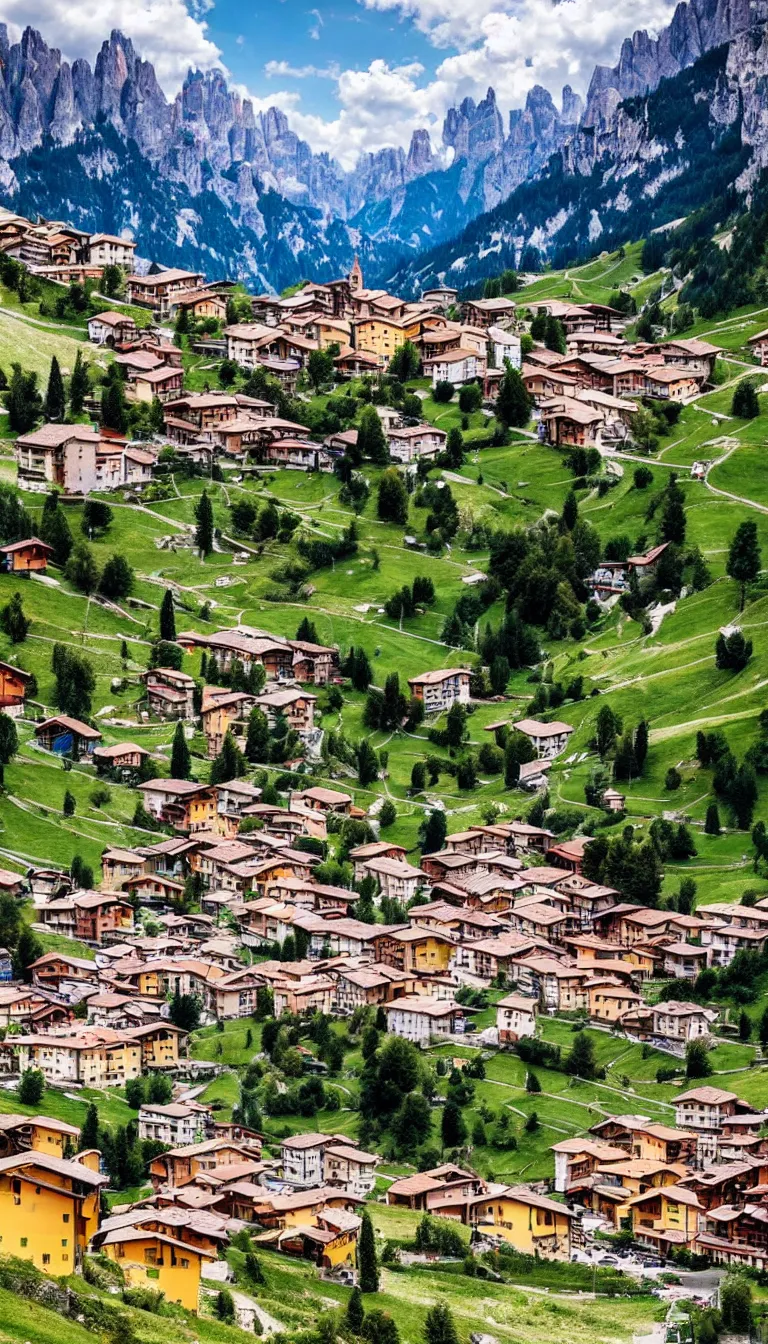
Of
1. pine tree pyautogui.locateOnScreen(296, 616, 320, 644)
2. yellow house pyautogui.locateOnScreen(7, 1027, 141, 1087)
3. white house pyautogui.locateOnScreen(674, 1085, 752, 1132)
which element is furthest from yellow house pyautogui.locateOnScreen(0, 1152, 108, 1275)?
pine tree pyautogui.locateOnScreen(296, 616, 320, 644)

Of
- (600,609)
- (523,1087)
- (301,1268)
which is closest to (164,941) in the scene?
(523,1087)

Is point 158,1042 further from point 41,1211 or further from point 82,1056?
point 41,1211

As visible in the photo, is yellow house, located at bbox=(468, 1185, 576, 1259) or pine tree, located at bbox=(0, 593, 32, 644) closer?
yellow house, located at bbox=(468, 1185, 576, 1259)

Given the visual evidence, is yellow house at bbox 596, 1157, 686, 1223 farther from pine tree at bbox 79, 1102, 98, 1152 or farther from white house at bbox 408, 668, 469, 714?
white house at bbox 408, 668, 469, 714

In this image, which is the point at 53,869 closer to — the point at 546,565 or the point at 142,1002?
the point at 142,1002

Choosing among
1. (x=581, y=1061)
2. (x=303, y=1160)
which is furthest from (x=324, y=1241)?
(x=581, y=1061)

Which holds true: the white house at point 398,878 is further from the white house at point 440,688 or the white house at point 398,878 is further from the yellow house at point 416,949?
the white house at point 440,688
